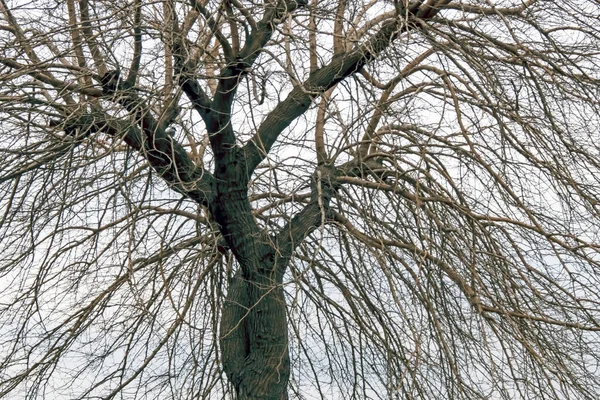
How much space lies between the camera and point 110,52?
15.3ft

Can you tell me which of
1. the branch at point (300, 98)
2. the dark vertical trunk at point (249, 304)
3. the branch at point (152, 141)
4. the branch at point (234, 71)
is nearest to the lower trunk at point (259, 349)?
the dark vertical trunk at point (249, 304)

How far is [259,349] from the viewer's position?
19.3 feet

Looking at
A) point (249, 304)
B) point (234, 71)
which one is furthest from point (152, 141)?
point (249, 304)

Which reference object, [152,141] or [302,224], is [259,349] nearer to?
[302,224]

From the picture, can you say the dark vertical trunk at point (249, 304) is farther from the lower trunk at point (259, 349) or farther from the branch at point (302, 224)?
the branch at point (302, 224)

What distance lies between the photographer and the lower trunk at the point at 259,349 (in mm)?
5762

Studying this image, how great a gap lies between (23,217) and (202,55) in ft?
6.63

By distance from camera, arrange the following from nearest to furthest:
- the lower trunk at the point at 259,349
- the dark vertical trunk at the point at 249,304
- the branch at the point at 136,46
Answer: the branch at the point at 136,46, the dark vertical trunk at the point at 249,304, the lower trunk at the point at 259,349

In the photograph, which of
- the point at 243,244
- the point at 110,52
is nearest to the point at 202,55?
the point at 110,52

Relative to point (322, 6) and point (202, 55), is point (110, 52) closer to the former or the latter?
point (202, 55)

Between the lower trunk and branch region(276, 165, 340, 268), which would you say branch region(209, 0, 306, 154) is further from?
the lower trunk

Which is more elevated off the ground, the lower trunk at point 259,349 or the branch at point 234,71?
the branch at point 234,71

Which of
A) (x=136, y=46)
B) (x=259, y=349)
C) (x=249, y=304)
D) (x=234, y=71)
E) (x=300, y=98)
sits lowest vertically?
(x=259, y=349)

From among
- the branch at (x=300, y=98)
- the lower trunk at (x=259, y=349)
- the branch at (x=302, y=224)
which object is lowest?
the lower trunk at (x=259, y=349)
